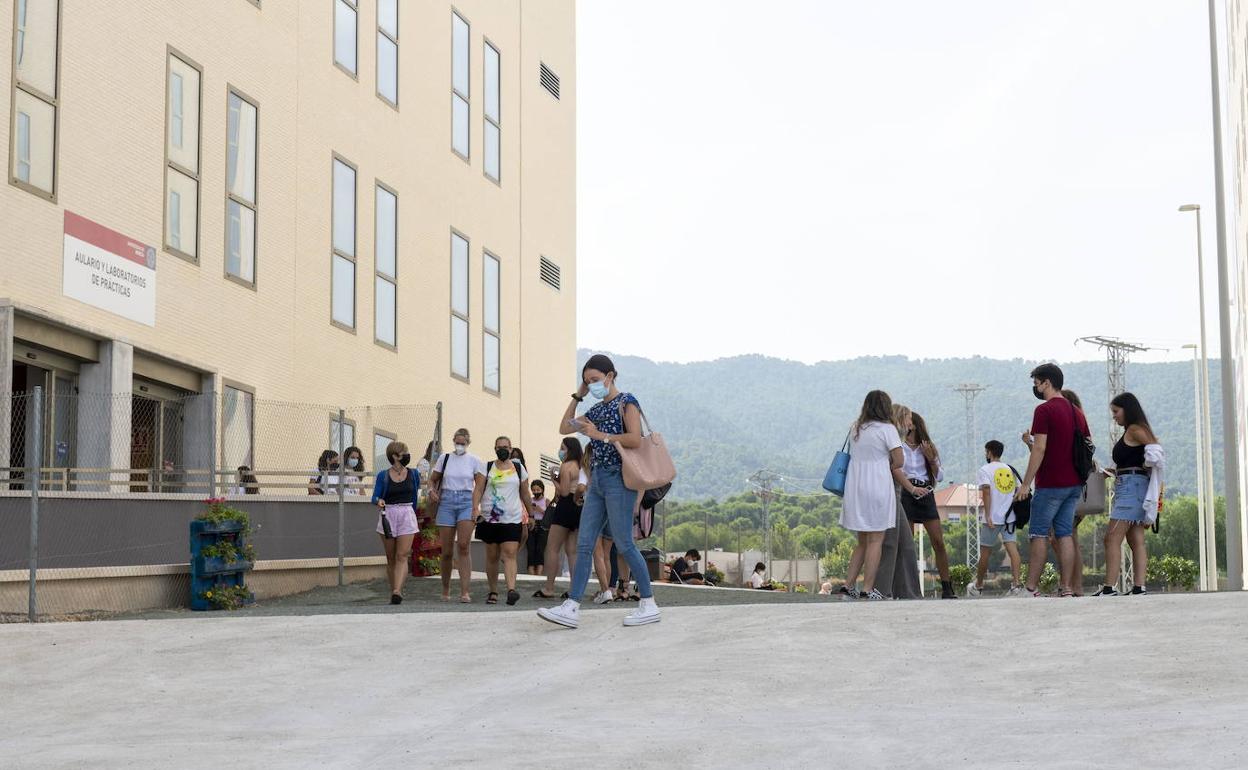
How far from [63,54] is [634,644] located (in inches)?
508

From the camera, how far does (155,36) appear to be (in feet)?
75.5

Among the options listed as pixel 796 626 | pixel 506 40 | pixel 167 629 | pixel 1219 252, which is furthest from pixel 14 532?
pixel 506 40

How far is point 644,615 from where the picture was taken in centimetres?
1230

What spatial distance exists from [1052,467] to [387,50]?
20.4m

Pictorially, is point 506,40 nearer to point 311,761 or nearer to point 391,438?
point 391,438

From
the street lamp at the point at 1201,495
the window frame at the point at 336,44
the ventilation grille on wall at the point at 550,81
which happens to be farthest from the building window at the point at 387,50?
the street lamp at the point at 1201,495

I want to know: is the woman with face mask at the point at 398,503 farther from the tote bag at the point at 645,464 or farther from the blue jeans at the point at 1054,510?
the blue jeans at the point at 1054,510

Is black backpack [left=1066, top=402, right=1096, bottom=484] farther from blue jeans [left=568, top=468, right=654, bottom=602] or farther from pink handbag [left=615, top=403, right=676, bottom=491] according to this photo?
blue jeans [left=568, top=468, right=654, bottom=602]

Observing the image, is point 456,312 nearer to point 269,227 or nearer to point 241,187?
point 269,227

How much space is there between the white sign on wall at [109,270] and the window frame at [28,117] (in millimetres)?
542

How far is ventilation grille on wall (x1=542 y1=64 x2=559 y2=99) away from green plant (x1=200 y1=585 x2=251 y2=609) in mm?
25130

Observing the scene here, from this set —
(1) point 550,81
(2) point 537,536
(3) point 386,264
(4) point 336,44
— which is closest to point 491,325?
(3) point 386,264

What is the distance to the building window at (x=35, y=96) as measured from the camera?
1991cm

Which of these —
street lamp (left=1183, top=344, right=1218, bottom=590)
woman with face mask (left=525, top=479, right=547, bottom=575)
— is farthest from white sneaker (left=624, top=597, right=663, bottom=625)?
street lamp (left=1183, top=344, right=1218, bottom=590)
